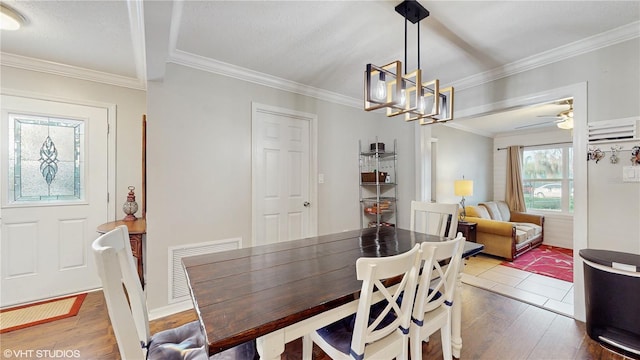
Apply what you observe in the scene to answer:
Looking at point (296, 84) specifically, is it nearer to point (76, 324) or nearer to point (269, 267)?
point (269, 267)

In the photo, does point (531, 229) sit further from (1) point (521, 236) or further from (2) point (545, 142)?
(2) point (545, 142)

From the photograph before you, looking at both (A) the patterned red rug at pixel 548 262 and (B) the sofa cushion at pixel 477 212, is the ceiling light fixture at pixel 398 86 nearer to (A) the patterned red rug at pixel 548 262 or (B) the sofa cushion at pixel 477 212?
(A) the patterned red rug at pixel 548 262

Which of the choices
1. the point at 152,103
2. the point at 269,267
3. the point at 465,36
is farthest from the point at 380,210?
the point at 152,103

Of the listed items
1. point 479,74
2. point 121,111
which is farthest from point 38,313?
point 479,74

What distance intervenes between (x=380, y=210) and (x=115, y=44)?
3.29 meters

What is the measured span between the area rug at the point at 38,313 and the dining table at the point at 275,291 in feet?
6.04

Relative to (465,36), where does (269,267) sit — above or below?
below

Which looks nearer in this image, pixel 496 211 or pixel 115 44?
pixel 115 44

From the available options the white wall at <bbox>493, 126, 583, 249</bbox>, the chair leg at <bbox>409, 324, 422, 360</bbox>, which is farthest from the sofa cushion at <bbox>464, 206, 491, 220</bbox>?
the chair leg at <bbox>409, 324, 422, 360</bbox>

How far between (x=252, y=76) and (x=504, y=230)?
3.99 metres

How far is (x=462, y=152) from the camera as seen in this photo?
16.8 ft

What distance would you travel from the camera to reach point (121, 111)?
2.96m

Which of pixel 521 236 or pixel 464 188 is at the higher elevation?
pixel 464 188

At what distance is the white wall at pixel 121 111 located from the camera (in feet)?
8.74
